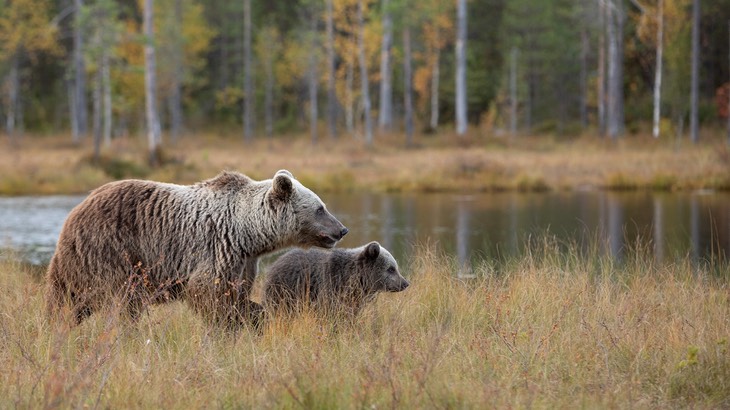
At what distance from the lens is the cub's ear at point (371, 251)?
8.34m

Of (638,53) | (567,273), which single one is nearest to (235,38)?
(638,53)

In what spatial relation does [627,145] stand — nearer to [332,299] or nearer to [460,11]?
[460,11]

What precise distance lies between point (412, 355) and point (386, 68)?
123ft

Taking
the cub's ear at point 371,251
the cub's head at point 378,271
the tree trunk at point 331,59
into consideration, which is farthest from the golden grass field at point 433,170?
the cub's ear at point 371,251

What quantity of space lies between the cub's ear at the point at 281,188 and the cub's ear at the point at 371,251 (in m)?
1.27

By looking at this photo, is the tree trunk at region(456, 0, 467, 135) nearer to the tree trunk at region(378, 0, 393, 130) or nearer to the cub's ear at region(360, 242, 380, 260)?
the tree trunk at region(378, 0, 393, 130)

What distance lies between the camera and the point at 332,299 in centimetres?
783

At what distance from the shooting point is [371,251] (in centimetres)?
839

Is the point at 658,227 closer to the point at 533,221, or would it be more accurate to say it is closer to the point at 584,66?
the point at 533,221

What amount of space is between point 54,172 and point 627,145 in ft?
74.7

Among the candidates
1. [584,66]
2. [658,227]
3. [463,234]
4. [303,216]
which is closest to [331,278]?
[303,216]

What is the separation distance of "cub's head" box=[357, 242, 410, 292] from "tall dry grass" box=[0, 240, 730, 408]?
0.59 feet

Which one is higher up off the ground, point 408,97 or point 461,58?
point 461,58

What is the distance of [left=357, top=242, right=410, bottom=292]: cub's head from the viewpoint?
8.41 meters
